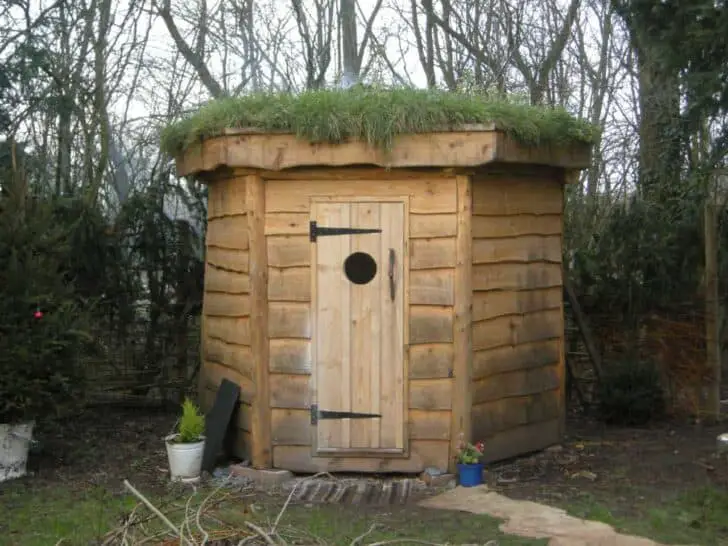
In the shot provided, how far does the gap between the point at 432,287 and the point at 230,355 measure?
6.05 feet

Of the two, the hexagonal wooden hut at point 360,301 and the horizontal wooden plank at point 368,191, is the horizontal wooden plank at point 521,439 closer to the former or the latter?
the hexagonal wooden hut at point 360,301

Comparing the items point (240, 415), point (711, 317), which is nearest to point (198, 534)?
point (240, 415)

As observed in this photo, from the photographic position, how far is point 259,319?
7121 millimetres

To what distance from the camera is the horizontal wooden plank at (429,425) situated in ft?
23.0

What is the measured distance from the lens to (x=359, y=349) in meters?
7.05

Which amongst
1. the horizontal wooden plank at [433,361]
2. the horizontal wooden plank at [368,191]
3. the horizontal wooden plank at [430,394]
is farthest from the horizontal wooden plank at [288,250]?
the horizontal wooden plank at [430,394]

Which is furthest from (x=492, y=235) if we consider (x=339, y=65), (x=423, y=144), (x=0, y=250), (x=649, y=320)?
(x=339, y=65)

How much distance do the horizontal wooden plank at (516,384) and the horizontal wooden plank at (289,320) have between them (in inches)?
55.3

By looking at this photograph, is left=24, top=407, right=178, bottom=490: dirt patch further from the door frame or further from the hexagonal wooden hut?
the door frame

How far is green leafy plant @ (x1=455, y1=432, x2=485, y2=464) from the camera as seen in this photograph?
676 cm

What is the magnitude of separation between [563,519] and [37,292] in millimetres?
4331

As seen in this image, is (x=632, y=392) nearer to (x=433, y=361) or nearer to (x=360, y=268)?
(x=433, y=361)

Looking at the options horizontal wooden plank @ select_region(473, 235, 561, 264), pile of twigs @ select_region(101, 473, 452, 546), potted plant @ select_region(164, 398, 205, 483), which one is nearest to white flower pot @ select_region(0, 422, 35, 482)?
potted plant @ select_region(164, 398, 205, 483)

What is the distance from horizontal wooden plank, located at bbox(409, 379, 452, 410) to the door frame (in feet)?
0.18
